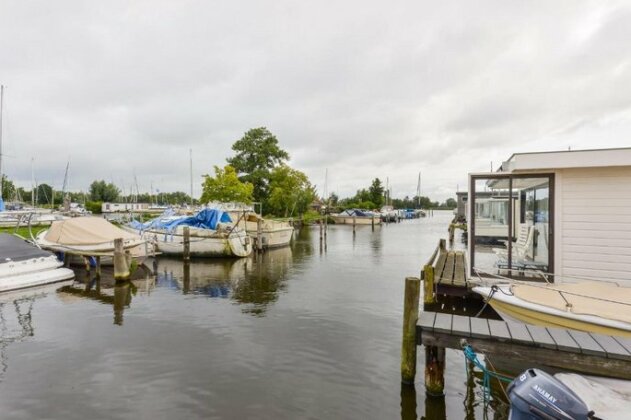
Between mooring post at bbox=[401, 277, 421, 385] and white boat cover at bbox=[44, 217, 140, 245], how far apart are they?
15.5 m

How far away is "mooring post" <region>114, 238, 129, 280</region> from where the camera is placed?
1466 centimetres

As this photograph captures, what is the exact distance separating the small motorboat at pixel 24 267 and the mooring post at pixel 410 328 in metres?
13.6

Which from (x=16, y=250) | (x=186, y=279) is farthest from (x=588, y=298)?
(x=16, y=250)

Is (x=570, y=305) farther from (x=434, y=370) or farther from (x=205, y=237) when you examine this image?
(x=205, y=237)

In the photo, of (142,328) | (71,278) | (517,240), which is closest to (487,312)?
(517,240)

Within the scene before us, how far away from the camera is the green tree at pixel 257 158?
59.1 metres

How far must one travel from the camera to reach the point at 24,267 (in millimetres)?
13500

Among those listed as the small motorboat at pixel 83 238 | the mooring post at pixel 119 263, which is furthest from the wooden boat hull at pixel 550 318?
the small motorboat at pixel 83 238

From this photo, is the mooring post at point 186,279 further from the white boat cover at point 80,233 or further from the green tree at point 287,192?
the green tree at point 287,192

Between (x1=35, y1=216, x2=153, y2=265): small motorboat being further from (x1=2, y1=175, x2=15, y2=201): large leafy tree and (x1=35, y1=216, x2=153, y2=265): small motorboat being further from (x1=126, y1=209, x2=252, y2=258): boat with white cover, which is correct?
(x1=2, y1=175, x2=15, y2=201): large leafy tree

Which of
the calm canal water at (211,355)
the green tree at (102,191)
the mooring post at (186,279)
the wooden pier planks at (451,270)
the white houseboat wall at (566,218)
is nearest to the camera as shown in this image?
the calm canal water at (211,355)

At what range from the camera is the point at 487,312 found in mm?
10617

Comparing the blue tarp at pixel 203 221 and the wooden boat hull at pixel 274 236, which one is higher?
the blue tarp at pixel 203 221

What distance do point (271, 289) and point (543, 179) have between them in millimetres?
9805
